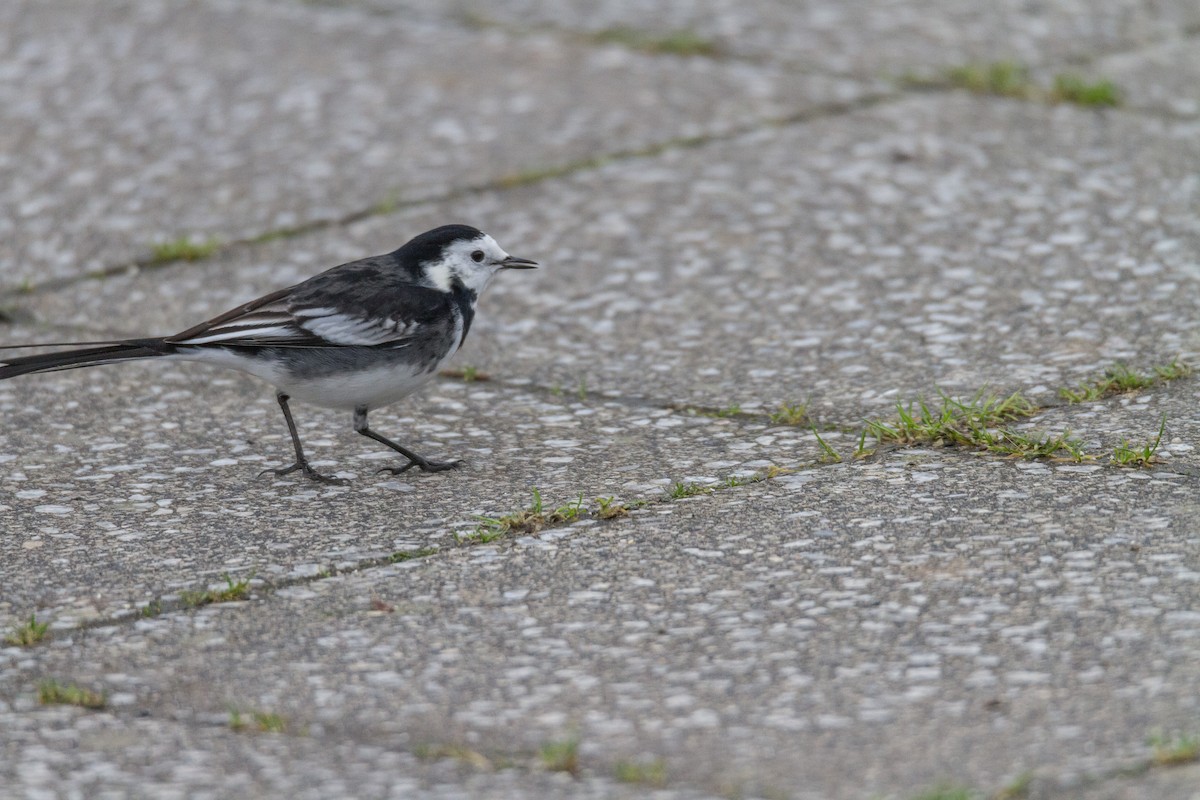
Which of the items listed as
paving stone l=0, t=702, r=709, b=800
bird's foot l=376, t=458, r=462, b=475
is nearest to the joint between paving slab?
bird's foot l=376, t=458, r=462, b=475

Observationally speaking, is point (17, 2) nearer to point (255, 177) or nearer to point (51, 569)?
point (255, 177)

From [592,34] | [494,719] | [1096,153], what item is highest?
[592,34]

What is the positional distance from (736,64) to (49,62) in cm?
392

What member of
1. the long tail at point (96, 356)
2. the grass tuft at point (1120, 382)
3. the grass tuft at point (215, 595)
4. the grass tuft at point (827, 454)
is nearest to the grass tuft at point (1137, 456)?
the grass tuft at point (1120, 382)

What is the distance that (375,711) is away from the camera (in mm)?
3783

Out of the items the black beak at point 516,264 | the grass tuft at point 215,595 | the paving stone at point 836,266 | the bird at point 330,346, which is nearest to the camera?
the grass tuft at point 215,595

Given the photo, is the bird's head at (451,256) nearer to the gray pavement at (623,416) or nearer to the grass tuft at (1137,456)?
the gray pavement at (623,416)

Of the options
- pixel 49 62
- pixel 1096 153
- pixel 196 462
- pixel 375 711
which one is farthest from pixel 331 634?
pixel 49 62

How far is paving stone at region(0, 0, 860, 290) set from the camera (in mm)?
7840

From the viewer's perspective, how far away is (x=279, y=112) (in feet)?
29.0

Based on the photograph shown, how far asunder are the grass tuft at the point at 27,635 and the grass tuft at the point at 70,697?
0.29 metres

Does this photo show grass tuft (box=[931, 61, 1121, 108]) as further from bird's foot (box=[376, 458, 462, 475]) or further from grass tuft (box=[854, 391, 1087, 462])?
bird's foot (box=[376, 458, 462, 475])

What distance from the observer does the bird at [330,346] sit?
5.43 m

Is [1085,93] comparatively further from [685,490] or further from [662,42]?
[685,490]
